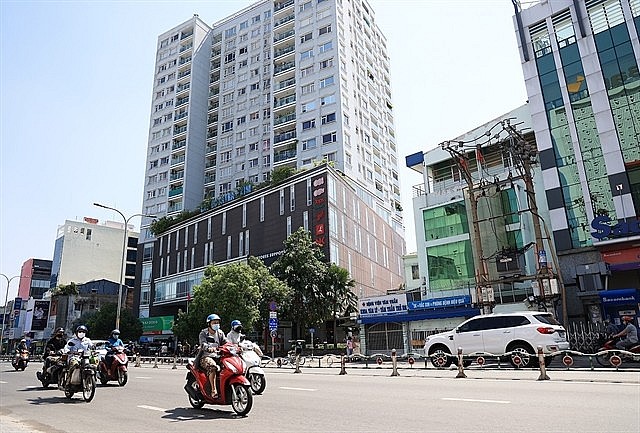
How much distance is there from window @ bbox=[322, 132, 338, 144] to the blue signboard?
32.1 m

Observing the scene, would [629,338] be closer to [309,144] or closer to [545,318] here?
[545,318]

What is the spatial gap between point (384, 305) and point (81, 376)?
73.0 ft

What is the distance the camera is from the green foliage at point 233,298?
3338 centimetres

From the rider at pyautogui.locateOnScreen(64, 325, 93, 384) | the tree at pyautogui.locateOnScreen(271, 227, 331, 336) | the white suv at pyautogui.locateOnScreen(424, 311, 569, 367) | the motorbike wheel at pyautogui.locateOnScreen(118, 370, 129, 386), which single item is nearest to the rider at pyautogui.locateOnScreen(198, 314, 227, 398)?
the rider at pyautogui.locateOnScreen(64, 325, 93, 384)

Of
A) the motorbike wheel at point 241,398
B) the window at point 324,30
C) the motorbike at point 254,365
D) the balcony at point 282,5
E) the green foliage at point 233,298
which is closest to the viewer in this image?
the motorbike wheel at point 241,398

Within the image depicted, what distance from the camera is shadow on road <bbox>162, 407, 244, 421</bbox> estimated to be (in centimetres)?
743

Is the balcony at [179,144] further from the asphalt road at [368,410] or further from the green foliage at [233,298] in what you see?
the asphalt road at [368,410]

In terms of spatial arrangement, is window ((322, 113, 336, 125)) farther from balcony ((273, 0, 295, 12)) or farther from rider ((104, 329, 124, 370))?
rider ((104, 329, 124, 370))

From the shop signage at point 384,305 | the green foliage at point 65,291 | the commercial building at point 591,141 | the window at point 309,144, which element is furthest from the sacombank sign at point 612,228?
the green foliage at point 65,291

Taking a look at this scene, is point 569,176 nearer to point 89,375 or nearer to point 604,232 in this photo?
point 604,232

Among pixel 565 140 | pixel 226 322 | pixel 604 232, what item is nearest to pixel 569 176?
pixel 565 140

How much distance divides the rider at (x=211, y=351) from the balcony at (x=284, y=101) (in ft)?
190

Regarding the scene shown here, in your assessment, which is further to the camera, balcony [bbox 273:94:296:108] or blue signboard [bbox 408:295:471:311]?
balcony [bbox 273:94:296:108]

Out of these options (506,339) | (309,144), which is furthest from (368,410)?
(309,144)
